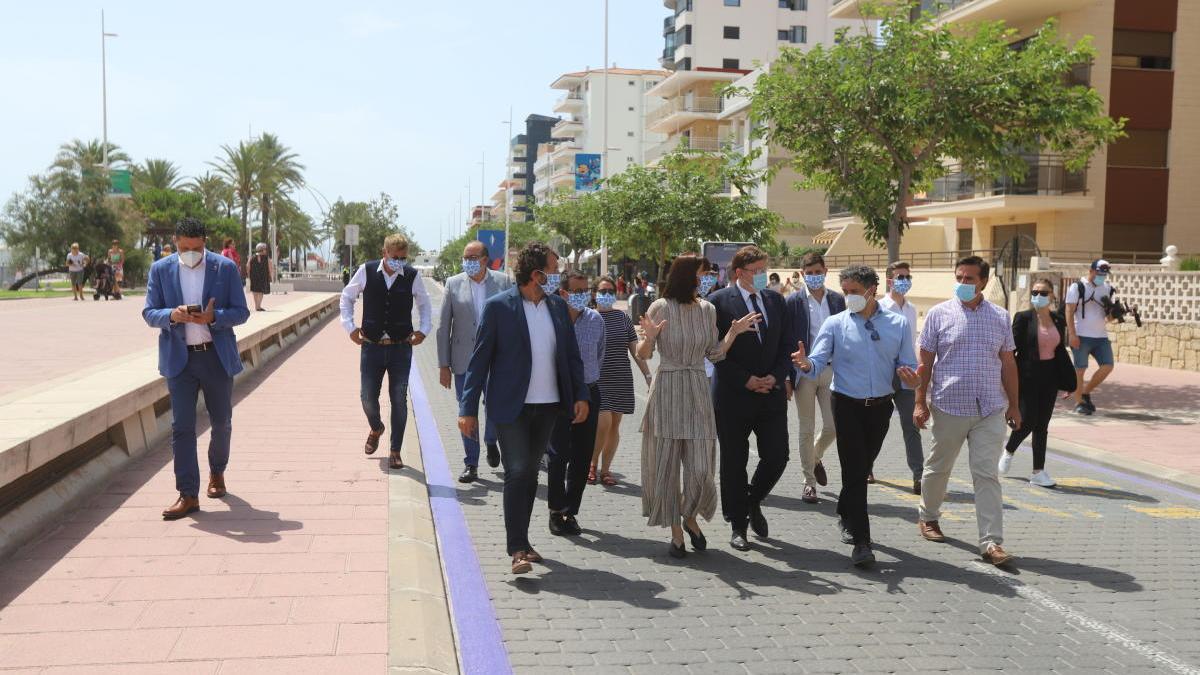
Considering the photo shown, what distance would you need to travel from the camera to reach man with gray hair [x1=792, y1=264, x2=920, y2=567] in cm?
691

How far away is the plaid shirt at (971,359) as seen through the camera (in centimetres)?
694

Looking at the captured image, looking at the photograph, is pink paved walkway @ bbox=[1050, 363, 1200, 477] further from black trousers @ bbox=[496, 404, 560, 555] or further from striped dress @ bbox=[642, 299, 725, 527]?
black trousers @ bbox=[496, 404, 560, 555]

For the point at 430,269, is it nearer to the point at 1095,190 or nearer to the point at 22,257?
the point at 22,257

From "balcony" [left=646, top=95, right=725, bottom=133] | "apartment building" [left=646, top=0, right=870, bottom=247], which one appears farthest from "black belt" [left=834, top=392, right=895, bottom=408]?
"balcony" [left=646, top=95, right=725, bottom=133]

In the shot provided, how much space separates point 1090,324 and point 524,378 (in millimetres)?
10709

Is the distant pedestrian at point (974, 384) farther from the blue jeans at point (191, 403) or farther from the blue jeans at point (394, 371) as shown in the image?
the blue jeans at point (191, 403)

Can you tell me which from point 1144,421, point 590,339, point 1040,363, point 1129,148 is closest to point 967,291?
point 590,339

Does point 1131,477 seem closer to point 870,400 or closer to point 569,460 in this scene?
point 870,400

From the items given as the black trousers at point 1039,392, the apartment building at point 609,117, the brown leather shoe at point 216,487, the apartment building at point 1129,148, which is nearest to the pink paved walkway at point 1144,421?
the black trousers at point 1039,392

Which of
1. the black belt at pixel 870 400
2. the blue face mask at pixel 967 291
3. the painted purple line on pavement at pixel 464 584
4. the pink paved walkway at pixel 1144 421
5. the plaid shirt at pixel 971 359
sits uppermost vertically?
the blue face mask at pixel 967 291

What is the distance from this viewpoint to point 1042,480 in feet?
31.3

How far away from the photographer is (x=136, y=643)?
15.4 ft

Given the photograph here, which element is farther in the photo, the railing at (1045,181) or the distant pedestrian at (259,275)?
the railing at (1045,181)

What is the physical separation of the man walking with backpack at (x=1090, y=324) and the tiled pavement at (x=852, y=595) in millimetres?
6134
